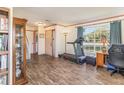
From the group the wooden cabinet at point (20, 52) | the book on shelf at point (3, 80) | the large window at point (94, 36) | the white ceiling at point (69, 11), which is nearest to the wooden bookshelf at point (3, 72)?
the book on shelf at point (3, 80)

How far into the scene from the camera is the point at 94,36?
631 centimetres

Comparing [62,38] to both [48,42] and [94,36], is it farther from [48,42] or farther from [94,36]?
[94,36]

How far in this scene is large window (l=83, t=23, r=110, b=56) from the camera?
5.65 meters

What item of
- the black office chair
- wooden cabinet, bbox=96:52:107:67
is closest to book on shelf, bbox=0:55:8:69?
the black office chair

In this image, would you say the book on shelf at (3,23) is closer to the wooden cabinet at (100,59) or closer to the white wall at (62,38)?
the wooden cabinet at (100,59)

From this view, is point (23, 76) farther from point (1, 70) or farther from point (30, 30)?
point (30, 30)

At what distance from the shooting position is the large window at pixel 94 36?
18.5 feet

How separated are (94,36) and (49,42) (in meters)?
3.48

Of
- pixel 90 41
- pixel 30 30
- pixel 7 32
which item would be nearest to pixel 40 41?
pixel 30 30

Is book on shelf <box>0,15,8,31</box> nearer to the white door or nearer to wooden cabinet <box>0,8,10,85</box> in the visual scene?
wooden cabinet <box>0,8,10,85</box>
